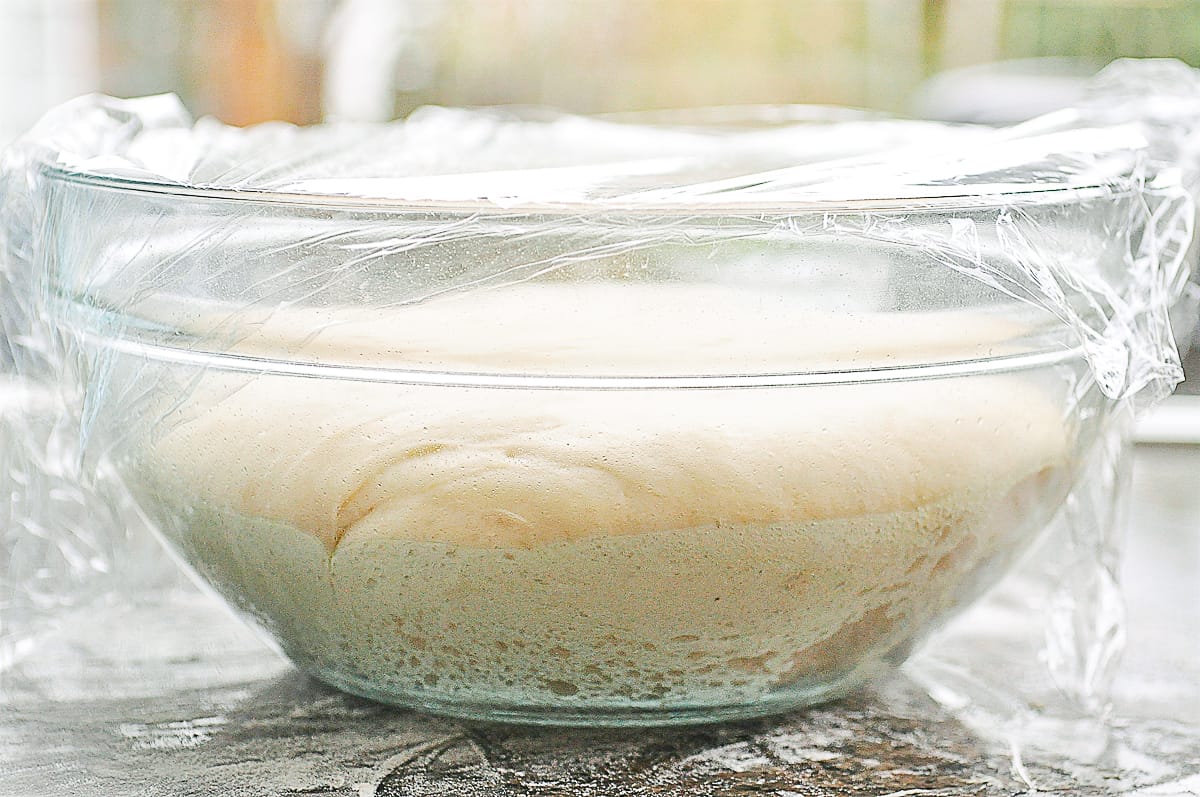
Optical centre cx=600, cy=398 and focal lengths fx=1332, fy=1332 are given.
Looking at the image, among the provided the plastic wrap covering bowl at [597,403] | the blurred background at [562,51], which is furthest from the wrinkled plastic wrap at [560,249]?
the blurred background at [562,51]

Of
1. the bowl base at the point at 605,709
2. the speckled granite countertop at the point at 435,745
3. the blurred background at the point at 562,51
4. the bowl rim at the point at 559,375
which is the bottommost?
the speckled granite countertop at the point at 435,745

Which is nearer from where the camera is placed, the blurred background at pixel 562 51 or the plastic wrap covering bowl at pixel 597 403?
the plastic wrap covering bowl at pixel 597 403

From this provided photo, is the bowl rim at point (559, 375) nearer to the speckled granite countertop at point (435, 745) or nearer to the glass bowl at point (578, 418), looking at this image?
the glass bowl at point (578, 418)

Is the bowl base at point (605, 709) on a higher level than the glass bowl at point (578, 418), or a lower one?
lower

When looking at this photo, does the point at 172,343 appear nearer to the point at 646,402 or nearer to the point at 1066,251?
the point at 646,402

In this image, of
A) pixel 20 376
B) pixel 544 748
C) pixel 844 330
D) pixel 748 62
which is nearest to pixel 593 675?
pixel 544 748

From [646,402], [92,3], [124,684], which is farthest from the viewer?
[92,3]

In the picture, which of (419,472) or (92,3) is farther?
(92,3)
